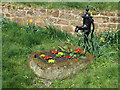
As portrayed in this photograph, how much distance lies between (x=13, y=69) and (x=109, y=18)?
3.34 meters

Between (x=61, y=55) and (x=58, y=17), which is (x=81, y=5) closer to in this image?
(x=58, y=17)

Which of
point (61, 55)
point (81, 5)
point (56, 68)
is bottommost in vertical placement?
point (56, 68)

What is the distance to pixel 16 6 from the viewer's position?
20.4 ft

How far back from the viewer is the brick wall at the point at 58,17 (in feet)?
17.2

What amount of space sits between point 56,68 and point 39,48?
4.73 ft

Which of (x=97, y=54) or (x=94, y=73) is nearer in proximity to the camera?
(x=94, y=73)

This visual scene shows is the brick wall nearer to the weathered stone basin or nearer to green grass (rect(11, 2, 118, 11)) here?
green grass (rect(11, 2, 118, 11))

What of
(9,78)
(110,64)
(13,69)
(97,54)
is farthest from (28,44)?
(110,64)

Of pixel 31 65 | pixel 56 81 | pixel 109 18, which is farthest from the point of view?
pixel 109 18

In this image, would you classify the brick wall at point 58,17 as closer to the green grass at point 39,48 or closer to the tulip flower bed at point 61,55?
the green grass at point 39,48

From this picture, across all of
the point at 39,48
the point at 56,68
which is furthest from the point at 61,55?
the point at 39,48

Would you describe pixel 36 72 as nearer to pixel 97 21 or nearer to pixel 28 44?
pixel 28 44

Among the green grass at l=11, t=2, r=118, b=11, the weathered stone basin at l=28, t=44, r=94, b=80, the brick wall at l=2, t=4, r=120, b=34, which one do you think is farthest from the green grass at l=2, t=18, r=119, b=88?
the green grass at l=11, t=2, r=118, b=11

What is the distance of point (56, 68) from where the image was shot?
343cm
